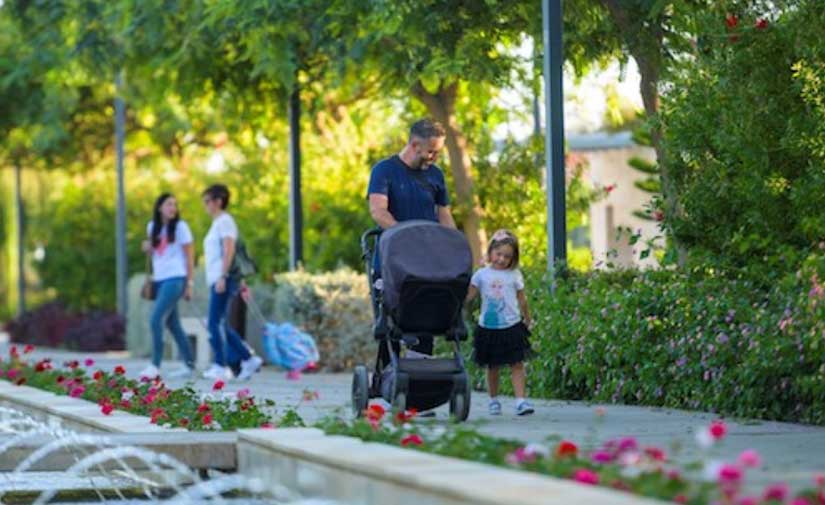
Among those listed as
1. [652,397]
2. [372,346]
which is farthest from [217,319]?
[652,397]

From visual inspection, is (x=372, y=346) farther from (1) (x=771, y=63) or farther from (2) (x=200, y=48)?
(1) (x=771, y=63)

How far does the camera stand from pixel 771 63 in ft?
44.9

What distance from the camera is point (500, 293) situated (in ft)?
44.5

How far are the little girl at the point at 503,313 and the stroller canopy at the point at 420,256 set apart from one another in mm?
1424

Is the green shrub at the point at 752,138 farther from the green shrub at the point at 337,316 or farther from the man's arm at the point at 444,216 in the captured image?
the green shrub at the point at 337,316

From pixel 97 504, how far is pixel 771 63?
523cm

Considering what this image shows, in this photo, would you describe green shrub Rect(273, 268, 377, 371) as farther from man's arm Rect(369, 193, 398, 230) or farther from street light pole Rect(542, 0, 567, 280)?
man's arm Rect(369, 193, 398, 230)

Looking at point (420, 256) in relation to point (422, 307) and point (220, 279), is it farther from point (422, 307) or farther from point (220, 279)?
point (220, 279)

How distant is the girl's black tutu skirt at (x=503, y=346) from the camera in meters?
13.6

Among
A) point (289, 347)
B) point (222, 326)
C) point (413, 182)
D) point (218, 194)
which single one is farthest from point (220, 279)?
point (413, 182)

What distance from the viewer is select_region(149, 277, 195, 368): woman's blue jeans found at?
68.1 feet

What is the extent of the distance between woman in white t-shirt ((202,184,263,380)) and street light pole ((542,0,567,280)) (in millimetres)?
3837

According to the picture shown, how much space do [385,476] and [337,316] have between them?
49.4ft

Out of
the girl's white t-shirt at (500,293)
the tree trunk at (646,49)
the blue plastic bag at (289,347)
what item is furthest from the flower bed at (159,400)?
the tree trunk at (646,49)
